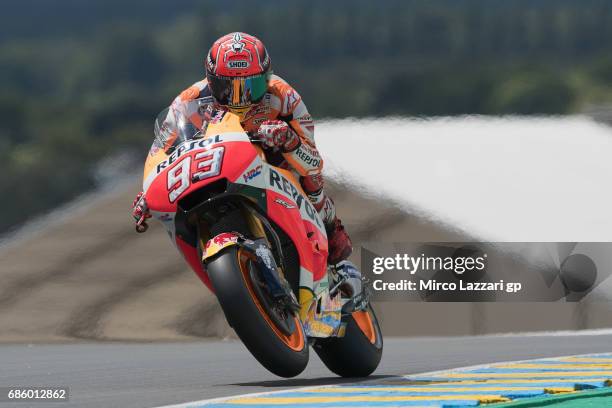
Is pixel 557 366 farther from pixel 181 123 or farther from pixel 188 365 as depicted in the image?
pixel 181 123

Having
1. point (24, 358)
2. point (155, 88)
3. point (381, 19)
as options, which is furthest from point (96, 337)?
point (381, 19)

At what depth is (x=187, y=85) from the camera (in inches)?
806

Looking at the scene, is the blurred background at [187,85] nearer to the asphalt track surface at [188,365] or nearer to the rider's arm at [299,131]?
the asphalt track surface at [188,365]

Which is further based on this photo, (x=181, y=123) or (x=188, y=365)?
(x=188, y=365)

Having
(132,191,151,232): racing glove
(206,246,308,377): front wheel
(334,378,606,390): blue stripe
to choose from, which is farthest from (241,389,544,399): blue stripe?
(132,191,151,232): racing glove

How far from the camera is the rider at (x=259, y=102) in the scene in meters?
7.88

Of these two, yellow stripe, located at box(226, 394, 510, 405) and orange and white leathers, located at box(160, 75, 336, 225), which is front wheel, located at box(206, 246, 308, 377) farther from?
orange and white leathers, located at box(160, 75, 336, 225)

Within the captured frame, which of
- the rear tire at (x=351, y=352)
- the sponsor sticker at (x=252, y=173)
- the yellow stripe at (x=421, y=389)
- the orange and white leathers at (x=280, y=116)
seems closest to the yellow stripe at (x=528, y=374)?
the rear tire at (x=351, y=352)

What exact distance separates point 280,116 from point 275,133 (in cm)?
40

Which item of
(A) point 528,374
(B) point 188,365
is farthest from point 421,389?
(B) point 188,365

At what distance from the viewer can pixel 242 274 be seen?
7.24 metres

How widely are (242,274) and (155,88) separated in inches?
510

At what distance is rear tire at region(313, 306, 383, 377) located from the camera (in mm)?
8812

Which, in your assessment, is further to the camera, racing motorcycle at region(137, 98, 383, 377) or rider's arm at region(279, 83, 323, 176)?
rider's arm at region(279, 83, 323, 176)
